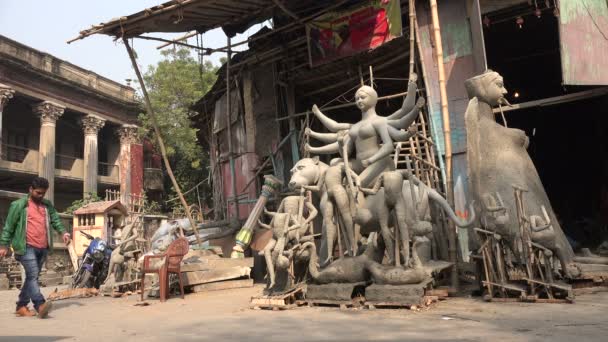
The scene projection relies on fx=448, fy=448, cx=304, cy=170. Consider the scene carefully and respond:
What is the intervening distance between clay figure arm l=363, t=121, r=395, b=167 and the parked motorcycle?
675cm

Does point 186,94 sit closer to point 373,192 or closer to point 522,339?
point 373,192

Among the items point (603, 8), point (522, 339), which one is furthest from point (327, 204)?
point (603, 8)

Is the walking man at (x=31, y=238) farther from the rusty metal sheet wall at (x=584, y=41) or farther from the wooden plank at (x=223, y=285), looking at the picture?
the rusty metal sheet wall at (x=584, y=41)

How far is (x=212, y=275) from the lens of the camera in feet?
28.0

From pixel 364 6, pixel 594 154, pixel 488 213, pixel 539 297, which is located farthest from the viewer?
pixel 594 154

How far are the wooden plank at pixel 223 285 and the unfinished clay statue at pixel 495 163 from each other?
15.7 ft

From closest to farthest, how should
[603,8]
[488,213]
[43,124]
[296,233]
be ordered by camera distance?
1. [488,213]
2. [296,233]
3. [603,8]
4. [43,124]

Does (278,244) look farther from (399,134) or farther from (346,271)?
(399,134)

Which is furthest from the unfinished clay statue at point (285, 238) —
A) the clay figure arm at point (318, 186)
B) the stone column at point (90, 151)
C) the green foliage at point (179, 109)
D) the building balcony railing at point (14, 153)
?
the building balcony railing at point (14, 153)

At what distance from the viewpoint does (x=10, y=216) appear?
5.84m

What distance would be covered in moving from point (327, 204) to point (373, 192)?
2.55 ft

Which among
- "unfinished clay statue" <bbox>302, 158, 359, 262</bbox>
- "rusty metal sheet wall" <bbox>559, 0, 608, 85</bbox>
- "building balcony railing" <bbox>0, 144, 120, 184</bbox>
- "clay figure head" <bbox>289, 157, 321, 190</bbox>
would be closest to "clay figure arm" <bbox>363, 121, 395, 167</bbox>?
"unfinished clay statue" <bbox>302, 158, 359, 262</bbox>

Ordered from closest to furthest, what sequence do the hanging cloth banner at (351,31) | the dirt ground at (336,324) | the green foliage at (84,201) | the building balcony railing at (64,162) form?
the dirt ground at (336,324)
the hanging cloth banner at (351,31)
the green foliage at (84,201)
the building balcony railing at (64,162)

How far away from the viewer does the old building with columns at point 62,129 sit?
21.3 meters
